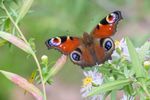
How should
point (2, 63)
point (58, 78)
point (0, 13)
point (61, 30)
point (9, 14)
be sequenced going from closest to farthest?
1. point (9, 14)
2. point (0, 13)
3. point (61, 30)
4. point (2, 63)
5. point (58, 78)

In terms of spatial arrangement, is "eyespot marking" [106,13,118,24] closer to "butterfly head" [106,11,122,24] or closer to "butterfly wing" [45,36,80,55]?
"butterfly head" [106,11,122,24]

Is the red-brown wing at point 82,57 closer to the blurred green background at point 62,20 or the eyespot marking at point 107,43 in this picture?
the eyespot marking at point 107,43

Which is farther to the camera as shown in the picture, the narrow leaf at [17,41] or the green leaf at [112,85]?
the narrow leaf at [17,41]

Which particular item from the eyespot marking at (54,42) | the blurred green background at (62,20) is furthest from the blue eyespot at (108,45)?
the blurred green background at (62,20)

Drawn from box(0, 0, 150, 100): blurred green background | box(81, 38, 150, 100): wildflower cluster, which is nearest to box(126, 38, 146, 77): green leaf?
box(81, 38, 150, 100): wildflower cluster

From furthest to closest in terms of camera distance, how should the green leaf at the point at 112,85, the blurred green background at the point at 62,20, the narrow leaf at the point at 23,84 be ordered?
the blurred green background at the point at 62,20 < the narrow leaf at the point at 23,84 < the green leaf at the point at 112,85

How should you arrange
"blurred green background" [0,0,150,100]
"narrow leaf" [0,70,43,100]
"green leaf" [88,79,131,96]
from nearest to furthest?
1. "green leaf" [88,79,131,96]
2. "narrow leaf" [0,70,43,100]
3. "blurred green background" [0,0,150,100]

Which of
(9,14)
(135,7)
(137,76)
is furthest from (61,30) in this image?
(137,76)

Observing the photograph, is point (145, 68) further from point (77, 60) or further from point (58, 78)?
point (58, 78)
